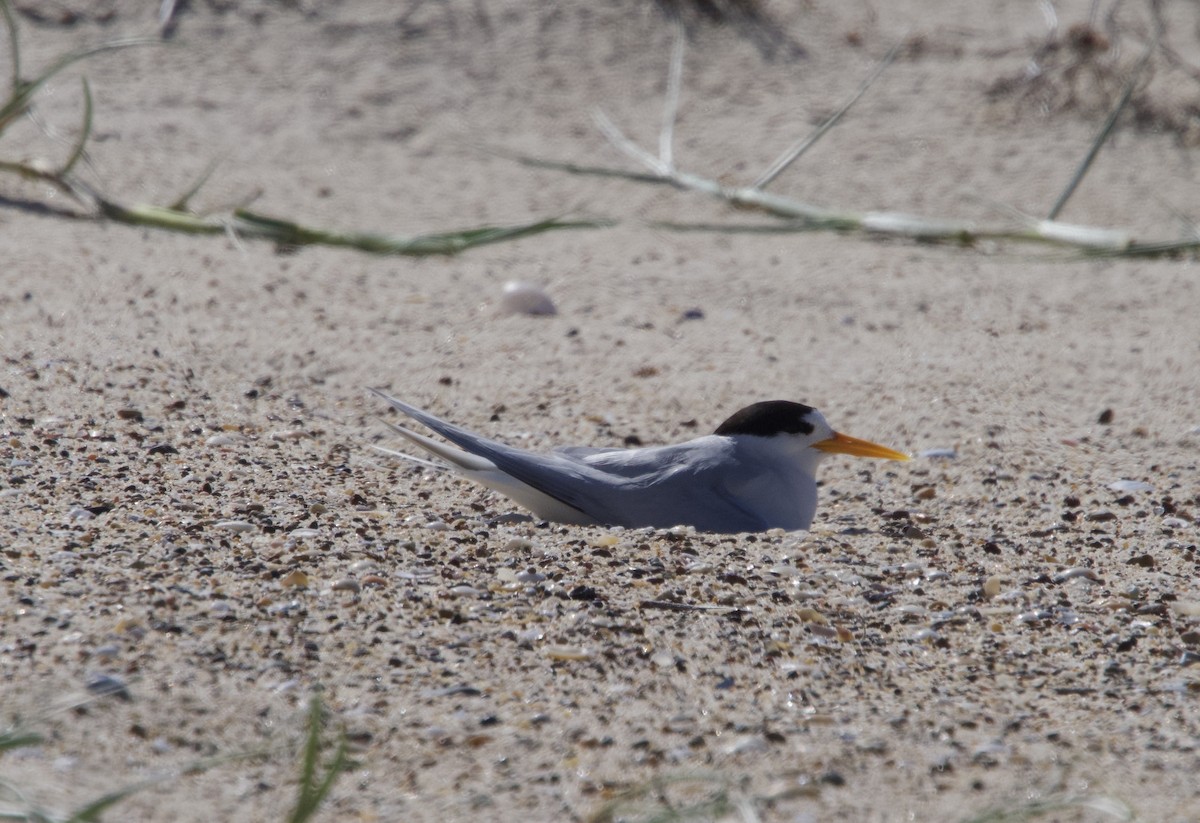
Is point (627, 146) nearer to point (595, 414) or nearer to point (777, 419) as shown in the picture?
point (595, 414)

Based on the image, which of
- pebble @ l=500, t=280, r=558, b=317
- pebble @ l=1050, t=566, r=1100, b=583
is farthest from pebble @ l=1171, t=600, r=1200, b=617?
pebble @ l=500, t=280, r=558, b=317

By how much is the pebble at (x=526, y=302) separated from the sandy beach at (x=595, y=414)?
111mm

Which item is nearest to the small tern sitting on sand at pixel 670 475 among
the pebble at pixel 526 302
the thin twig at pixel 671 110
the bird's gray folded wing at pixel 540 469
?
the bird's gray folded wing at pixel 540 469

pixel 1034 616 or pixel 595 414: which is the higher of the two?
pixel 1034 616

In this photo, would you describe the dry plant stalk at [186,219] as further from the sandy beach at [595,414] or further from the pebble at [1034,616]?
the pebble at [1034,616]

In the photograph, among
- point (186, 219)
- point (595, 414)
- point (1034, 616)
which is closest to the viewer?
point (1034, 616)

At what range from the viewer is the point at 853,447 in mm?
3627

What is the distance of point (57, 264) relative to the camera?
4.61 metres

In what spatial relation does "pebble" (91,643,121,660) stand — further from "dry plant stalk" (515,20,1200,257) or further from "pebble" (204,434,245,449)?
"dry plant stalk" (515,20,1200,257)

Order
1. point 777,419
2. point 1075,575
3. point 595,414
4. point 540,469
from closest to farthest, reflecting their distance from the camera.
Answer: point 1075,575
point 540,469
point 777,419
point 595,414

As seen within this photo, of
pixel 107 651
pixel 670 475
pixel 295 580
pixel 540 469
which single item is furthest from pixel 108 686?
pixel 670 475

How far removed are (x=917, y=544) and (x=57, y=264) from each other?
9.81 ft

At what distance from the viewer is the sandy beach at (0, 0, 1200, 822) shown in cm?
222

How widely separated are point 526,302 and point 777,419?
4.86 feet
